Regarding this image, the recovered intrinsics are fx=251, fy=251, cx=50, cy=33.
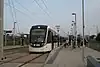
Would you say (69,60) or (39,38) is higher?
(39,38)

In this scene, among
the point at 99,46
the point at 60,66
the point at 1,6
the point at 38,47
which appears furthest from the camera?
the point at 99,46

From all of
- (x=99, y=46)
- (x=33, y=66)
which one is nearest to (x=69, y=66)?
(x=33, y=66)

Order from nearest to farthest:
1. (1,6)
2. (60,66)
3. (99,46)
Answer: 1. (1,6)
2. (60,66)
3. (99,46)

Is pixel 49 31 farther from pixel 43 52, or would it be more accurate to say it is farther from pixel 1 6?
pixel 1 6

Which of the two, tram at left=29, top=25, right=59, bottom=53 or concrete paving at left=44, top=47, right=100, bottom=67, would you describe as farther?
tram at left=29, top=25, right=59, bottom=53

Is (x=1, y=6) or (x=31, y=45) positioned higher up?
(x=1, y=6)

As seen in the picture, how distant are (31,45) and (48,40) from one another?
2259 millimetres

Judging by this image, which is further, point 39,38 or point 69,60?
point 39,38

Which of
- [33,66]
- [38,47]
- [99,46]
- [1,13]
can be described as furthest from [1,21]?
[99,46]

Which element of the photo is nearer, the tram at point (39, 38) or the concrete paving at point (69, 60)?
the concrete paving at point (69, 60)

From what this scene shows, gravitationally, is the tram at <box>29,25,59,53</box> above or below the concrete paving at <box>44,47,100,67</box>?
above

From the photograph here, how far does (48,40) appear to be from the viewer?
103 ft

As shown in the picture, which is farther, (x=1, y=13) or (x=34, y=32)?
(x=34, y=32)

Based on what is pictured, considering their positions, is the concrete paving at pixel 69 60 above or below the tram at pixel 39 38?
below
